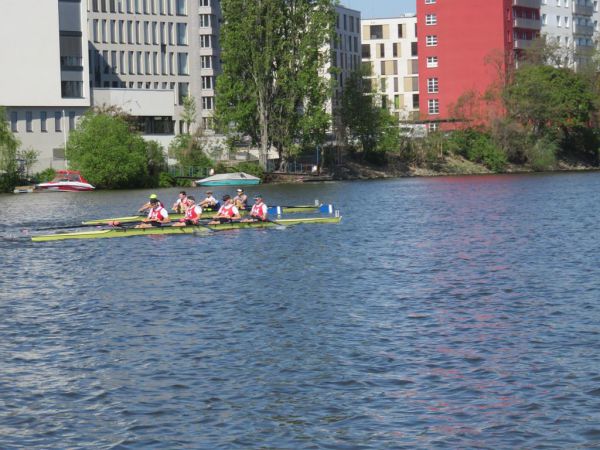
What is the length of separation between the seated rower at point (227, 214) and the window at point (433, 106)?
372ft

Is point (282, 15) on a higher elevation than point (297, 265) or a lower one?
higher

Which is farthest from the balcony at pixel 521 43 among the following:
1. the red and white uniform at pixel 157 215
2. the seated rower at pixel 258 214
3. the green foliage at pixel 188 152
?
the red and white uniform at pixel 157 215

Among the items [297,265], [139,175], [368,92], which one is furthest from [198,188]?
[297,265]

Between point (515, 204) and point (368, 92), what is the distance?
59.5m

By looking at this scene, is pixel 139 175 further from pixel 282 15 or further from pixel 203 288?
pixel 203 288

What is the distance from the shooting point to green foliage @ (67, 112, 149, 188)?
109000 mm

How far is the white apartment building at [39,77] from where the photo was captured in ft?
390

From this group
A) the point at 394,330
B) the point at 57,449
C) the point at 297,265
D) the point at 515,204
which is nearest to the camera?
the point at 57,449

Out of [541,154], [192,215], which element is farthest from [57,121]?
[192,215]

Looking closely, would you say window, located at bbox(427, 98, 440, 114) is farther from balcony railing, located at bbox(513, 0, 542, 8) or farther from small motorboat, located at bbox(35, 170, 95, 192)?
small motorboat, located at bbox(35, 170, 95, 192)

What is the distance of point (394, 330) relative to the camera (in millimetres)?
28828

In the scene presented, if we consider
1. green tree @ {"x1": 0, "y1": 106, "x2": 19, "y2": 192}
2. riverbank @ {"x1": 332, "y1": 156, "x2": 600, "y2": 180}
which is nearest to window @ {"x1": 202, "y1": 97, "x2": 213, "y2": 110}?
riverbank @ {"x1": 332, "y1": 156, "x2": 600, "y2": 180}

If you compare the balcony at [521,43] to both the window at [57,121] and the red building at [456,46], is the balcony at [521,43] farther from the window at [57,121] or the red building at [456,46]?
the window at [57,121]

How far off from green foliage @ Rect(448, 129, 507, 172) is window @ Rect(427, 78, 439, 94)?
2179 centimetres
